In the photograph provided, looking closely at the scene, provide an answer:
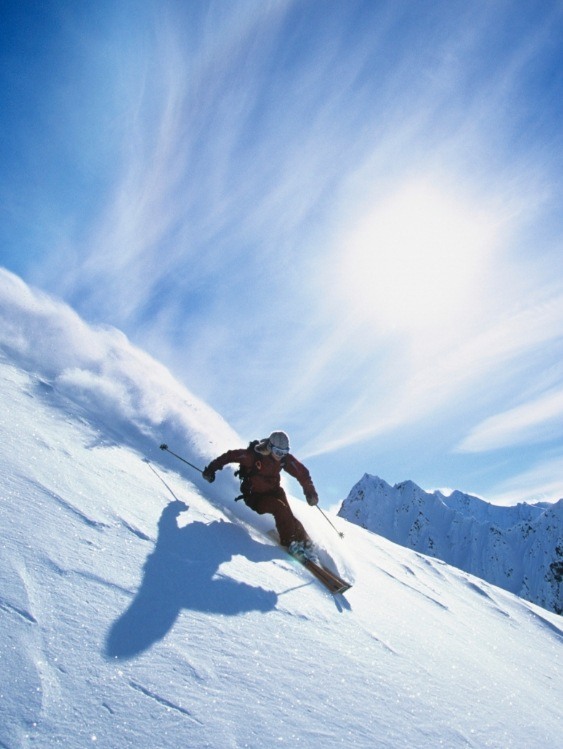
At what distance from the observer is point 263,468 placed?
7012 mm

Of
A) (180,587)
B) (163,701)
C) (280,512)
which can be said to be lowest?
(163,701)

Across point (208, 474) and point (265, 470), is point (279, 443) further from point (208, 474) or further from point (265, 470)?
point (208, 474)

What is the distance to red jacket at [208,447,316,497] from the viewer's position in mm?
6922

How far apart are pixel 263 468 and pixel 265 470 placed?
5 cm

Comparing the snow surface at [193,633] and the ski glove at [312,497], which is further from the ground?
the ski glove at [312,497]

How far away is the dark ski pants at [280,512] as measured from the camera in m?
6.03

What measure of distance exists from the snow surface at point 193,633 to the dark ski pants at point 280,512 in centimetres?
29

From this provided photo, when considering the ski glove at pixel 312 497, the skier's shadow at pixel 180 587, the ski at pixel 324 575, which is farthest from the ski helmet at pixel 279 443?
the skier's shadow at pixel 180 587

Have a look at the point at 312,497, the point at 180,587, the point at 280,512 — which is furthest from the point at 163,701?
the point at 312,497

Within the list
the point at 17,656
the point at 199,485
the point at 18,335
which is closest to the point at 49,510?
the point at 17,656

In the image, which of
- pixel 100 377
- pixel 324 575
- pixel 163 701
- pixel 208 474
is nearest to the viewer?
pixel 163 701

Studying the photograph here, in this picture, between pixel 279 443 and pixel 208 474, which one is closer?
pixel 208 474

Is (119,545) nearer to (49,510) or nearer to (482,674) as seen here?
(49,510)

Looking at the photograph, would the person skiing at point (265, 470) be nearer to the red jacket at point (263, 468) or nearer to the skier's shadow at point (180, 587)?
the red jacket at point (263, 468)
